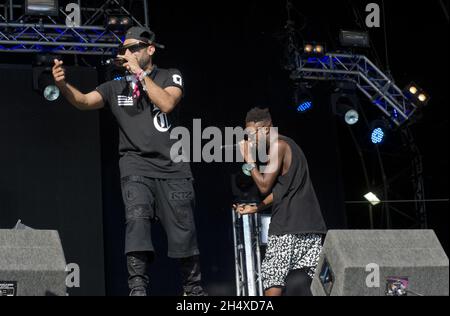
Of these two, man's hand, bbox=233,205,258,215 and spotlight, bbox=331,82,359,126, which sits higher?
spotlight, bbox=331,82,359,126

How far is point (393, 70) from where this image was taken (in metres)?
9.94

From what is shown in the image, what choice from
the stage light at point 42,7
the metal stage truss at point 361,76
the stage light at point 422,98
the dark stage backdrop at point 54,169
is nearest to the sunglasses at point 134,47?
the stage light at point 42,7

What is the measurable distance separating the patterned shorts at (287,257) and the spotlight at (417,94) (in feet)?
14.9

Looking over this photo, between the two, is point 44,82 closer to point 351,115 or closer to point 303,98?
point 303,98

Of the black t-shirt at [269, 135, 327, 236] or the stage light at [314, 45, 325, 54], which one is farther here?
the stage light at [314, 45, 325, 54]

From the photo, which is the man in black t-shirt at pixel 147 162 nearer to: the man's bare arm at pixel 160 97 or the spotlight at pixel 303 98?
the man's bare arm at pixel 160 97

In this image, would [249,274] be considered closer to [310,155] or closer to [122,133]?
[310,155]

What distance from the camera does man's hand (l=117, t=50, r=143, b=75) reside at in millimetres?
4824

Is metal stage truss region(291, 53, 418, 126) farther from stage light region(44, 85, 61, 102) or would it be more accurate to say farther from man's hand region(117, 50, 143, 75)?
man's hand region(117, 50, 143, 75)

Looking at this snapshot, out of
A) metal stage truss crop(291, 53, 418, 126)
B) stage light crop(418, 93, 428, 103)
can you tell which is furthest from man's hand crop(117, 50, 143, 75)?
stage light crop(418, 93, 428, 103)

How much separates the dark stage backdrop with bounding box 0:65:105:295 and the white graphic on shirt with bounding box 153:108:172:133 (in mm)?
4040

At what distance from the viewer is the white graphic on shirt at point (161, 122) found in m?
4.81
